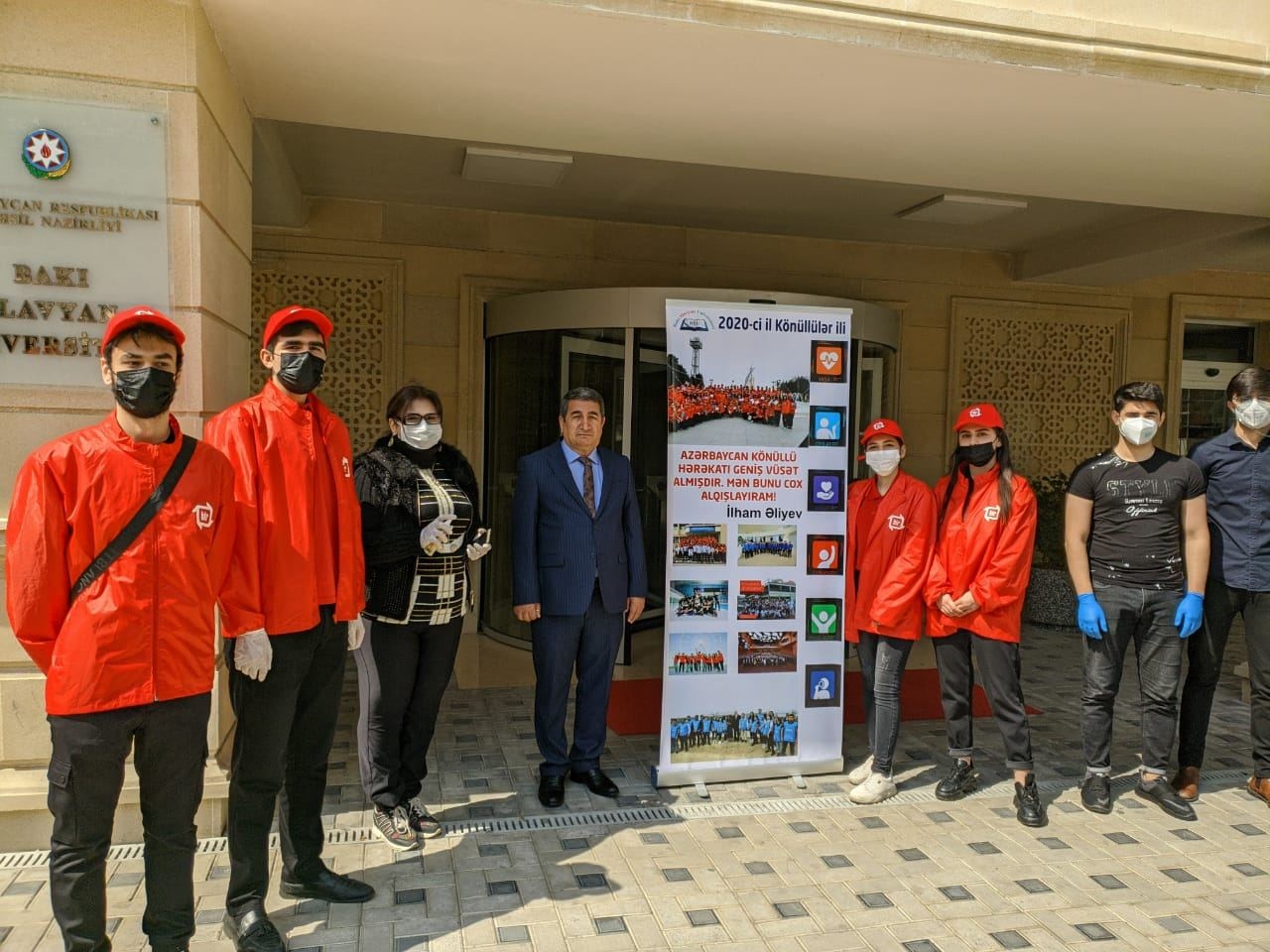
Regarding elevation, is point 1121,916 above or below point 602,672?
below

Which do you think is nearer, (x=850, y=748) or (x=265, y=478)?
(x=265, y=478)

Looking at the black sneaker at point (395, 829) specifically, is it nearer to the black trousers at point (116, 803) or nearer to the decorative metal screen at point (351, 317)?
the black trousers at point (116, 803)

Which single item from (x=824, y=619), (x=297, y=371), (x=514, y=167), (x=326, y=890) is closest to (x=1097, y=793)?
(x=824, y=619)

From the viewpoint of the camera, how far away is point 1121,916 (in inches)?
118

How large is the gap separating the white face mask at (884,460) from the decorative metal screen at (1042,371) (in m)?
4.13

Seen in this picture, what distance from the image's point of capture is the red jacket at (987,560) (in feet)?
12.2

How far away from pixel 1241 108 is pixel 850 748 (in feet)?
10.8

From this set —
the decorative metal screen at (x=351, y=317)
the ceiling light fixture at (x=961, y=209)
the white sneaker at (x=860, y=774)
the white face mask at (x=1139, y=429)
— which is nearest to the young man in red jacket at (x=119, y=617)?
the white sneaker at (x=860, y=774)

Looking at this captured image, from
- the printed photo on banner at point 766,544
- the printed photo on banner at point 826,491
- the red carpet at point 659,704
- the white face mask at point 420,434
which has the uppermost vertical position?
the white face mask at point 420,434

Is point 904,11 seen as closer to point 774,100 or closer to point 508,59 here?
A: point 774,100

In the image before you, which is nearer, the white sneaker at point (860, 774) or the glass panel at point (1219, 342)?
the white sneaker at point (860, 774)

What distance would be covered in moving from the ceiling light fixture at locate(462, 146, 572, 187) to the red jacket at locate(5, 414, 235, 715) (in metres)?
3.25

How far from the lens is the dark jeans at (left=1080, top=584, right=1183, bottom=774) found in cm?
382

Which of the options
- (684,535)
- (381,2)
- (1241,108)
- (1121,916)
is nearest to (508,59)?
→ (381,2)
